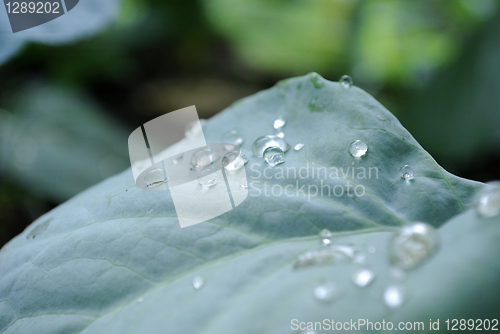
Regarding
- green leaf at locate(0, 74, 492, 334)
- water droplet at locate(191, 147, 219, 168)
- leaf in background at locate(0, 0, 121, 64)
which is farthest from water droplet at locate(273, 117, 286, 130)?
leaf in background at locate(0, 0, 121, 64)

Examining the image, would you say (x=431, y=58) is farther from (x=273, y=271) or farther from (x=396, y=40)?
(x=273, y=271)

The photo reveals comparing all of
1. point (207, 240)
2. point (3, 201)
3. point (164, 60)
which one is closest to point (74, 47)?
point (164, 60)

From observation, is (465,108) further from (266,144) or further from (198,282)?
(198,282)

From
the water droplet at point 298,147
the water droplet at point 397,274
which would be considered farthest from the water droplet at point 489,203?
the water droplet at point 298,147

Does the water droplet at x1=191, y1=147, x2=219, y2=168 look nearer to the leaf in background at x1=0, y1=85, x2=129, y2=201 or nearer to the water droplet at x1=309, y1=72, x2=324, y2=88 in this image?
the water droplet at x1=309, y1=72, x2=324, y2=88

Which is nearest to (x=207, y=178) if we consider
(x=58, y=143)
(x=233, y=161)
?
(x=233, y=161)

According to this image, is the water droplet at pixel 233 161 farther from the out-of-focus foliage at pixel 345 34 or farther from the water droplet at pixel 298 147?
the out-of-focus foliage at pixel 345 34
